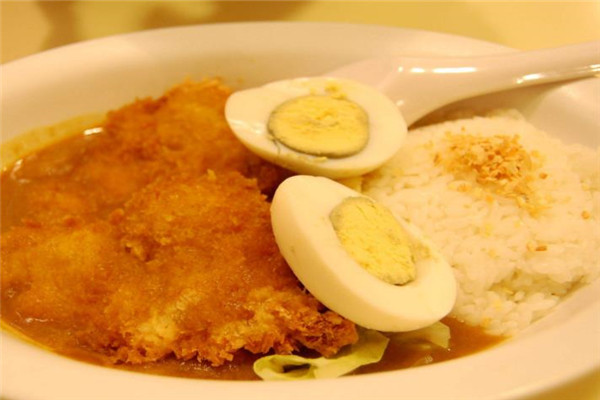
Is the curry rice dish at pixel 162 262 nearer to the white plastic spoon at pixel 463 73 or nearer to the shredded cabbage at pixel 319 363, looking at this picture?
the shredded cabbage at pixel 319 363

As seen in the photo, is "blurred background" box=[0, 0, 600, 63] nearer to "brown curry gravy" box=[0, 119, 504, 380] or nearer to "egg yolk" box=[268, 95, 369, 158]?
"egg yolk" box=[268, 95, 369, 158]

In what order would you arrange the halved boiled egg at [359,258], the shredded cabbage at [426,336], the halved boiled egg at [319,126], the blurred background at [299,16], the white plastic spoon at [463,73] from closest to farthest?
the halved boiled egg at [359,258], the shredded cabbage at [426,336], the halved boiled egg at [319,126], the white plastic spoon at [463,73], the blurred background at [299,16]

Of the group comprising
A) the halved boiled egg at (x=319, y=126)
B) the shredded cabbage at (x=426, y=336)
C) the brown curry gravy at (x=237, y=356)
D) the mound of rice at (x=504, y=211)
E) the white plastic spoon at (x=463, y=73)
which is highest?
the white plastic spoon at (x=463, y=73)

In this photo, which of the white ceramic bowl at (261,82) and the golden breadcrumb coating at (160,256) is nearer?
the white ceramic bowl at (261,82)

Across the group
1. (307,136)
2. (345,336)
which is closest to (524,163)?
(307,136)

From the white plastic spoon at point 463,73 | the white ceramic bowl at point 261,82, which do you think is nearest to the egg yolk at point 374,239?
the white ceramic bowl at point 261,82

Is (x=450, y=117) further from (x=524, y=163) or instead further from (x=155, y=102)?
(x=155, y=102)

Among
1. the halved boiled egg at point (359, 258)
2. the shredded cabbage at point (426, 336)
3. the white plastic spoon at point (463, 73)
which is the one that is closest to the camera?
the halved boiled egg at point (359, 258)
